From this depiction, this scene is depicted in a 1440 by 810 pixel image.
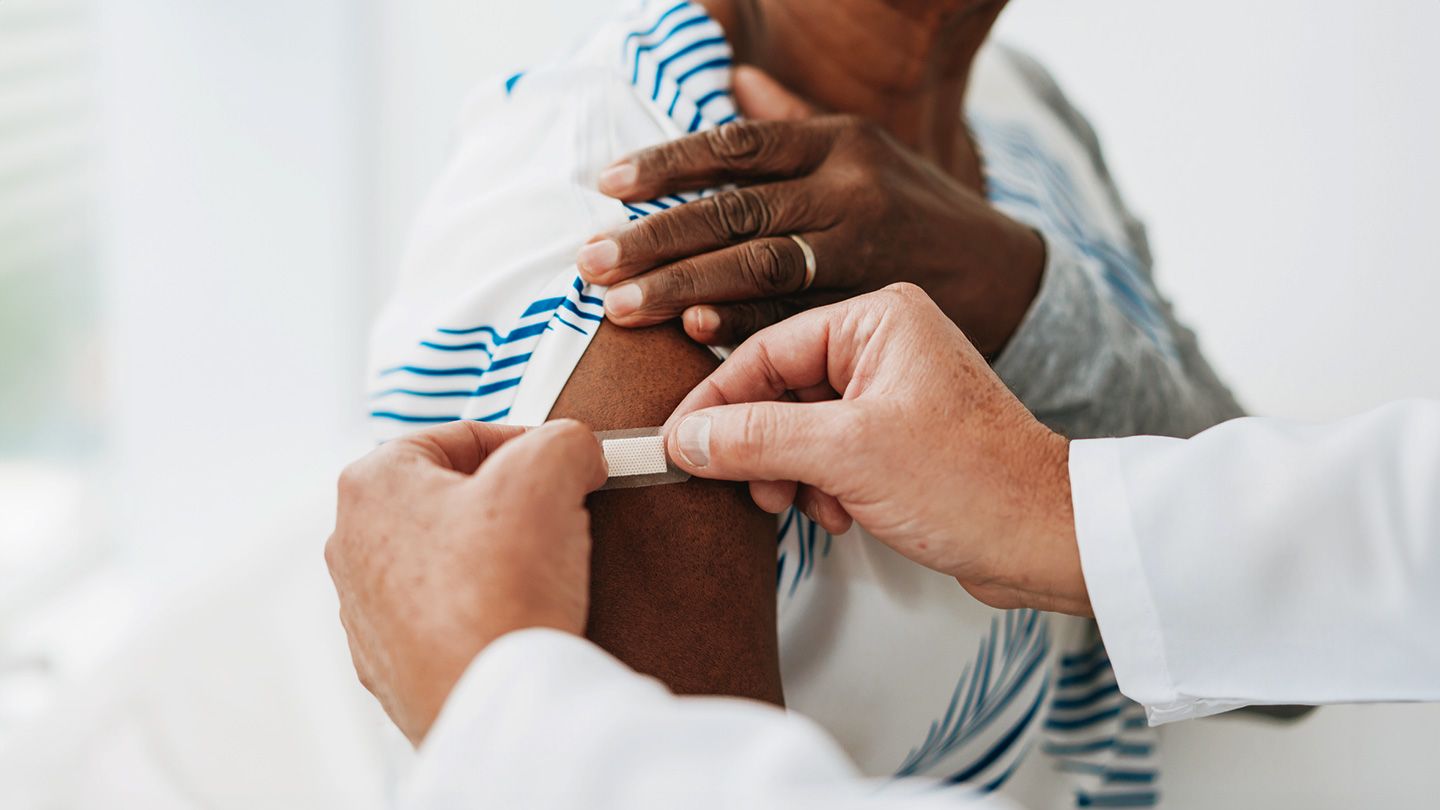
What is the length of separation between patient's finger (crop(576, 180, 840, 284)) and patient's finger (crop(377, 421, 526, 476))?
0.12 m

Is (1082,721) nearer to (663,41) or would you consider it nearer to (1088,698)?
(1088,698)

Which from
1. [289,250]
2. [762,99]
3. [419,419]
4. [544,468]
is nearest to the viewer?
[544,468]

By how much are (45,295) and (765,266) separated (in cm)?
137

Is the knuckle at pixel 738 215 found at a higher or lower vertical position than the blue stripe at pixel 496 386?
higher

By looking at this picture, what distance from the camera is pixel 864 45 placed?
91 cm

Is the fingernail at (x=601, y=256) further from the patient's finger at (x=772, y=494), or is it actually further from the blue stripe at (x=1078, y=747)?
the blue stripe at (x=1078, y=747)

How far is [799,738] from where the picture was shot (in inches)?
16.2

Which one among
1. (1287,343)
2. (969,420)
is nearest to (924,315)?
(969,420)

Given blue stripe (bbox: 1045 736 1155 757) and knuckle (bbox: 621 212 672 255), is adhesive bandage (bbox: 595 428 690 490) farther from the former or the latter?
blue stripe (bbox: 1045 736 1155 757)

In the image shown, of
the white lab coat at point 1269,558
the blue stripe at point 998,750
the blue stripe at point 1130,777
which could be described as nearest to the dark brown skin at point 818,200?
the white lab coat at point 1269,558

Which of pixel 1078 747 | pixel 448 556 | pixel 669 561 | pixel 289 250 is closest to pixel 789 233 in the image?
pixel 669 561

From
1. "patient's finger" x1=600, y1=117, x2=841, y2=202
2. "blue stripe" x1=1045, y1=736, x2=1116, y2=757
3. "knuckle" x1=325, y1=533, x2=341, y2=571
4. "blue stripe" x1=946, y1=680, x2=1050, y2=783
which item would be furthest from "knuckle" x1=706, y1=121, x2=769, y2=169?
"blue stripe" x1=1045, y1=736, x2=1116, y2=757

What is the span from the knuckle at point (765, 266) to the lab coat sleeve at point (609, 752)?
1.10 ft

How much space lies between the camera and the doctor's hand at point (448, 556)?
0.49 m
